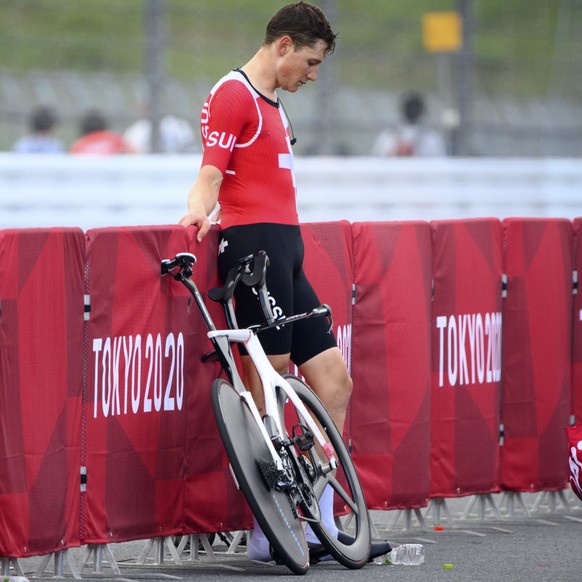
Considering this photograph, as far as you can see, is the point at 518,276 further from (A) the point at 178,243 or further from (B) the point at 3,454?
(B) the point at 3,454

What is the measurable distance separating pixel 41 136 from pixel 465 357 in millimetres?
7536

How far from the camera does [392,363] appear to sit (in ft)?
25.0

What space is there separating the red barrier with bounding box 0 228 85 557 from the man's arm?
444 millimetres

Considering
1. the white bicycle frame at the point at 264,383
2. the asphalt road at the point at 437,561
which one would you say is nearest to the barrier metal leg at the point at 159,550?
the asphalt road at the point at 437,561

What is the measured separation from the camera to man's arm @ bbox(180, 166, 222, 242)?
20.5 feet

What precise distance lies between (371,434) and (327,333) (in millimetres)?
1010

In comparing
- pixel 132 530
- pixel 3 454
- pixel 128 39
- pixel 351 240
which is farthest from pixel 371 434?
pixel 128 39

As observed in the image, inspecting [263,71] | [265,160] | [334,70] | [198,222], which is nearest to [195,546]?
[198,222]

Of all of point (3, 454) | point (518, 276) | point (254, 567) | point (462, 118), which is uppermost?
Result: point (462, 118)

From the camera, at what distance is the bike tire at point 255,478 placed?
6000 millimetres

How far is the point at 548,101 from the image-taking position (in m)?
16.2

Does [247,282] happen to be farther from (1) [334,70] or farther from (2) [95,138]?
(2) [95,138]

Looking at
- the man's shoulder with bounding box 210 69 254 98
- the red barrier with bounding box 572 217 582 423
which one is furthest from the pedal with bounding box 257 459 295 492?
the red barrier with bounding box 572 217 582 423

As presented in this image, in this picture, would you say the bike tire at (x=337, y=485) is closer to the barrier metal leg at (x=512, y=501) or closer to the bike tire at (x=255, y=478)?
the bike tire at (x=255, y=478)
